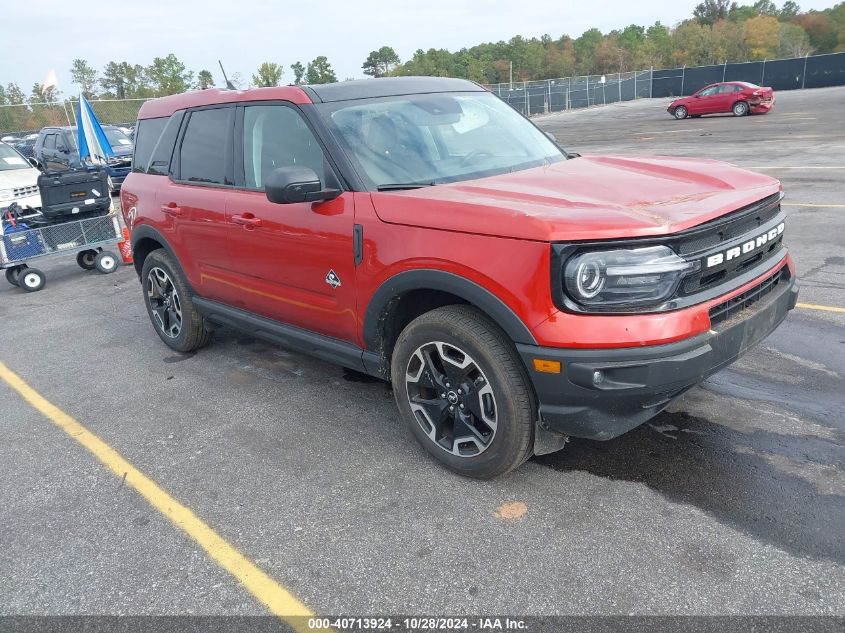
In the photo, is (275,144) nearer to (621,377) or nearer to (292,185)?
(292,185)

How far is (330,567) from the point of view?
2.82m

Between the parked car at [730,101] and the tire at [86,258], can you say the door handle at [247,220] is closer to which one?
the tire at [86,258]

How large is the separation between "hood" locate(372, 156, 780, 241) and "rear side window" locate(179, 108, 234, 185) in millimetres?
1590

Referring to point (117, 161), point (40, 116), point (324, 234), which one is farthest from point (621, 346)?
point (40, 116)

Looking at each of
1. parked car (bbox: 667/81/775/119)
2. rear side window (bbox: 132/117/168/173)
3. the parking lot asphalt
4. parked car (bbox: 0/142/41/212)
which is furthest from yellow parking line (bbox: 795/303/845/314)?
parked car (bbox: 667/81/775/119)

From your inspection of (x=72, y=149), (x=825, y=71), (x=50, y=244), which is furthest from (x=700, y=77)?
(x=50, y=244)

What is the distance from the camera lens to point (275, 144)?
4105mm

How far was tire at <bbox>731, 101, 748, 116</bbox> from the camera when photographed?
28.0 metres

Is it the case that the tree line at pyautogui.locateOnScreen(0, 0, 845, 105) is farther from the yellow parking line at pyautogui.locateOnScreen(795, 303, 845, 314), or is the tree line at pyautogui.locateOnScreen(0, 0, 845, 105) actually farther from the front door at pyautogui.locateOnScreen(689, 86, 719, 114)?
the yellow parking line at pyautogui.locateOnScreen(795, 303, 845, 314)

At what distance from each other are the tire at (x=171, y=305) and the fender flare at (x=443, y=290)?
221 cm

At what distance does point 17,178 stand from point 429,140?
10.5m

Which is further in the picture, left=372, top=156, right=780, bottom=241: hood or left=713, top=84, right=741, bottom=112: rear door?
left=713, top=84, right=741, bottom=112: rear door

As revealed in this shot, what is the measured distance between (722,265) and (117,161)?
53.3ft

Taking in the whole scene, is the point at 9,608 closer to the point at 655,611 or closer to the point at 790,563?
the point at 655,611
